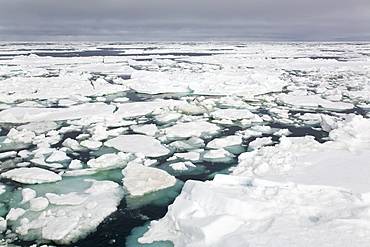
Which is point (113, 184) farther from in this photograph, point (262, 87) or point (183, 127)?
point (262, 87)

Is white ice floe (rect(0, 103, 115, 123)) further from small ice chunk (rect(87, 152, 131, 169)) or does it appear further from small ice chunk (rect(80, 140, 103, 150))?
small ice chunk (rect(87, 152, 131, 169))

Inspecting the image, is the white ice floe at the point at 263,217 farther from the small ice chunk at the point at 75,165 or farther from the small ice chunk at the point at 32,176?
the small ice chunk at the point at 75,165

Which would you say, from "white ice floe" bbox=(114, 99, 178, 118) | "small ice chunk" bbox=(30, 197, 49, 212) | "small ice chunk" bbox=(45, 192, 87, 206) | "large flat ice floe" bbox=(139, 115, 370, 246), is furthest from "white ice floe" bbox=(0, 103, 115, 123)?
"large flat ice floe" bbox=(139, 115, 370, 246)

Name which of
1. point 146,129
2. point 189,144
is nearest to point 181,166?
point 189,144

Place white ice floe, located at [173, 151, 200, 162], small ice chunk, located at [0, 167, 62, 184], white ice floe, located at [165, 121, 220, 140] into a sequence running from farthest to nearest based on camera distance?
white ice floe, located at [165, 121, 220, 140] → white ice floe, located at [173, 151, 200, 162] → small ice chunk, located at [0, 167, 62, 184]

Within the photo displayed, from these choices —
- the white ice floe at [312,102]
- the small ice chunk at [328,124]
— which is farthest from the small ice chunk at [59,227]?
the white ice floe at [312,102]

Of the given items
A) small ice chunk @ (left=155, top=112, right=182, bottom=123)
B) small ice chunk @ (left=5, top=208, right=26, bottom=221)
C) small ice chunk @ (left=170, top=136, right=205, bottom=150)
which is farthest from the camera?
small ice chunk @ (left=155, top=112, right=182, bottom=123)
